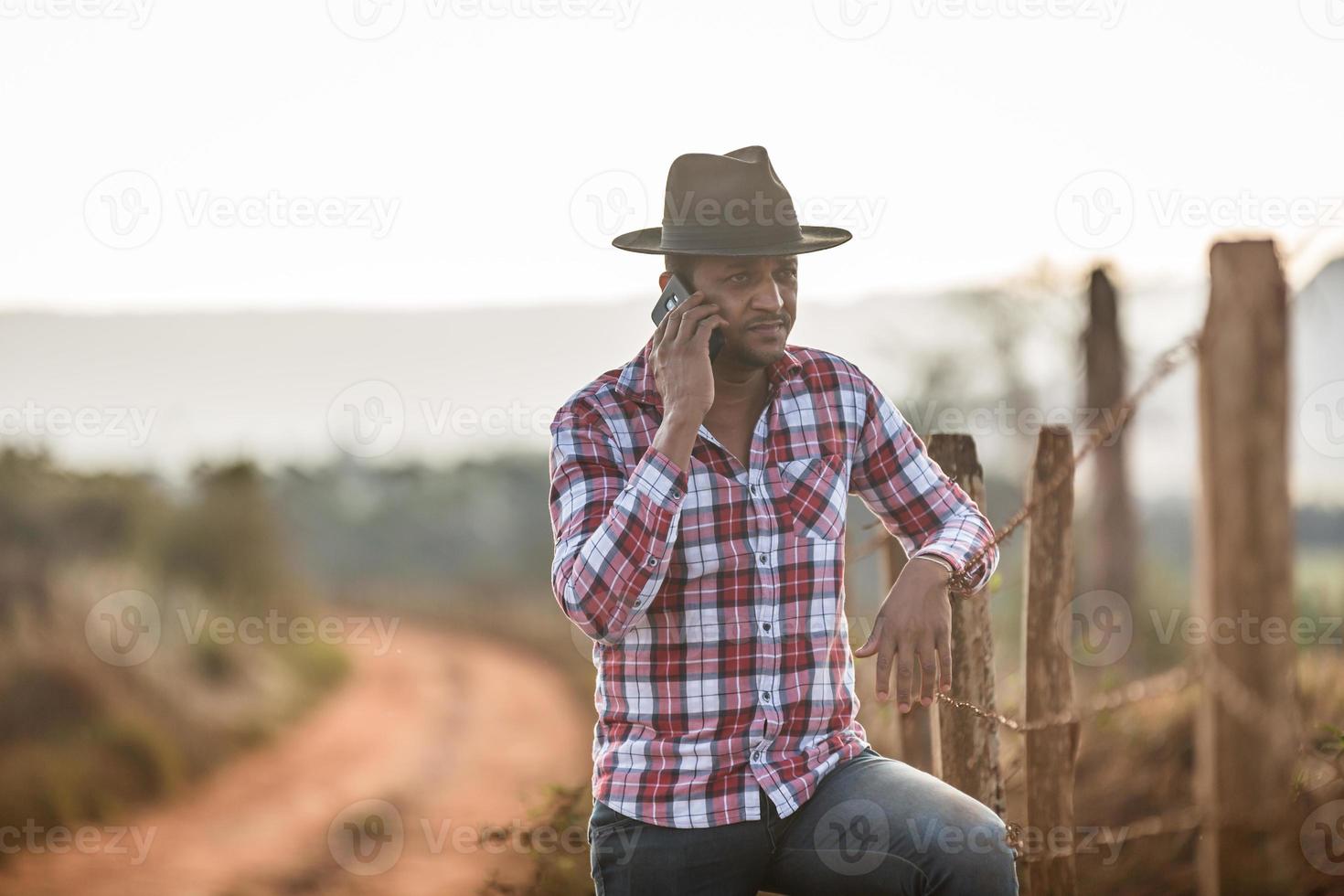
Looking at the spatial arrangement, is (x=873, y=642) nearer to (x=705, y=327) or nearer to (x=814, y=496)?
(x=814, y=496)

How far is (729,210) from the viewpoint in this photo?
2.89m

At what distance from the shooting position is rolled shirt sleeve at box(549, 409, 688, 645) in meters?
2.45

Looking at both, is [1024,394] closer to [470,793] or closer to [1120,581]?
[1120,581]

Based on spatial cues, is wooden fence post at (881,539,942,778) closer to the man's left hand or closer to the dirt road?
the man's left hand

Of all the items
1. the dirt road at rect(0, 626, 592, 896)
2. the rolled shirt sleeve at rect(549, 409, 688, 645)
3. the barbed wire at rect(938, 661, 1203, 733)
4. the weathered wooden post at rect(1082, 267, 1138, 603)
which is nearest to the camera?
the rolled shirt sleeve at rect(549, 409, 688, 645)

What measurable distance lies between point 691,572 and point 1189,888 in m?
3.60

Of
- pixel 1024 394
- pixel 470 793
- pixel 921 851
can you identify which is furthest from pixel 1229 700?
pixel 1024 394

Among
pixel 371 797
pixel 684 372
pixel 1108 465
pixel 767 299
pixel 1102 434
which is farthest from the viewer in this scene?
pixel 1108 465

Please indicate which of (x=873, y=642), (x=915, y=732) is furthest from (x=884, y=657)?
(x=915, y=732)

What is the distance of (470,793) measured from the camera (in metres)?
12.0

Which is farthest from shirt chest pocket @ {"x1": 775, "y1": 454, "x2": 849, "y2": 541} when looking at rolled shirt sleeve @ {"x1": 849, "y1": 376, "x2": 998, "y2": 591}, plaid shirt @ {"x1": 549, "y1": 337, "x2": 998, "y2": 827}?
rolled shirt sleeve @ {"x1": 849, "y1": 376, "x2": 998, "y2": 591}

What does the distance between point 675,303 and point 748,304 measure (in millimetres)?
177

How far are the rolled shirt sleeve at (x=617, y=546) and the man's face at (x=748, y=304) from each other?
420mm

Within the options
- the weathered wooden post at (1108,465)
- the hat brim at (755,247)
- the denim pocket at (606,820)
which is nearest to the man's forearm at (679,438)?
the hat brim at (755,247)
